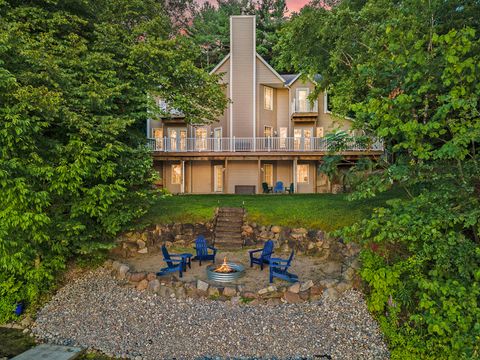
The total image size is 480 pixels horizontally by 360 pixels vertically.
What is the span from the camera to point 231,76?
20172 mm

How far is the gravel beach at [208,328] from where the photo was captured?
559cm

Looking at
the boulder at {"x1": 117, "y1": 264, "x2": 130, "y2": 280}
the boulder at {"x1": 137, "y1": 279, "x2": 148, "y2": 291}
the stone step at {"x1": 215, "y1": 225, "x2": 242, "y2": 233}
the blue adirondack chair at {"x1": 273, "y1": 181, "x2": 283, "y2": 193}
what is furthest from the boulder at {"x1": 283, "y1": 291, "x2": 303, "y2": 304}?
the blue adirondack chair at {"x1": 273, "y1": 181, "x2": 283, "y2": 193}

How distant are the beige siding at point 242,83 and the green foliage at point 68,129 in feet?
32.5

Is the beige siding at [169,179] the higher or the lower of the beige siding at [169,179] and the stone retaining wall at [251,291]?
the higher

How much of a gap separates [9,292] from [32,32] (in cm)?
748

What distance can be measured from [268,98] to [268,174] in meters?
5.66

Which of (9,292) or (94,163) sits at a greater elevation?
(94,163)

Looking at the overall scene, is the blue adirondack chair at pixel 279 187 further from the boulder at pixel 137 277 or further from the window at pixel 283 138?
the boulder at pixel 137 277

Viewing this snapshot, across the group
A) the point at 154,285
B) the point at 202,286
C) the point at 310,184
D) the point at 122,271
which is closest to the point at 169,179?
the point at 310,184

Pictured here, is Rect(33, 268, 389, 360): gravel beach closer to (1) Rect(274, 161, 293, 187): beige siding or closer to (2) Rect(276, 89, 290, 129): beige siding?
(1) Rect(274, 161, 293, 187): beige siding

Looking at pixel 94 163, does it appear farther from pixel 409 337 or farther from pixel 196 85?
pixel 409 337

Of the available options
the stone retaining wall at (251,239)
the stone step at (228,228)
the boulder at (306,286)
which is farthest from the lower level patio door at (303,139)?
the boulder at (306,286)

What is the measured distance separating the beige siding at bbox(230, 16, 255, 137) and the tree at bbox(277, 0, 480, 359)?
1425 cm

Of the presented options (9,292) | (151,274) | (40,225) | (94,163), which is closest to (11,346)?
(9,292)
